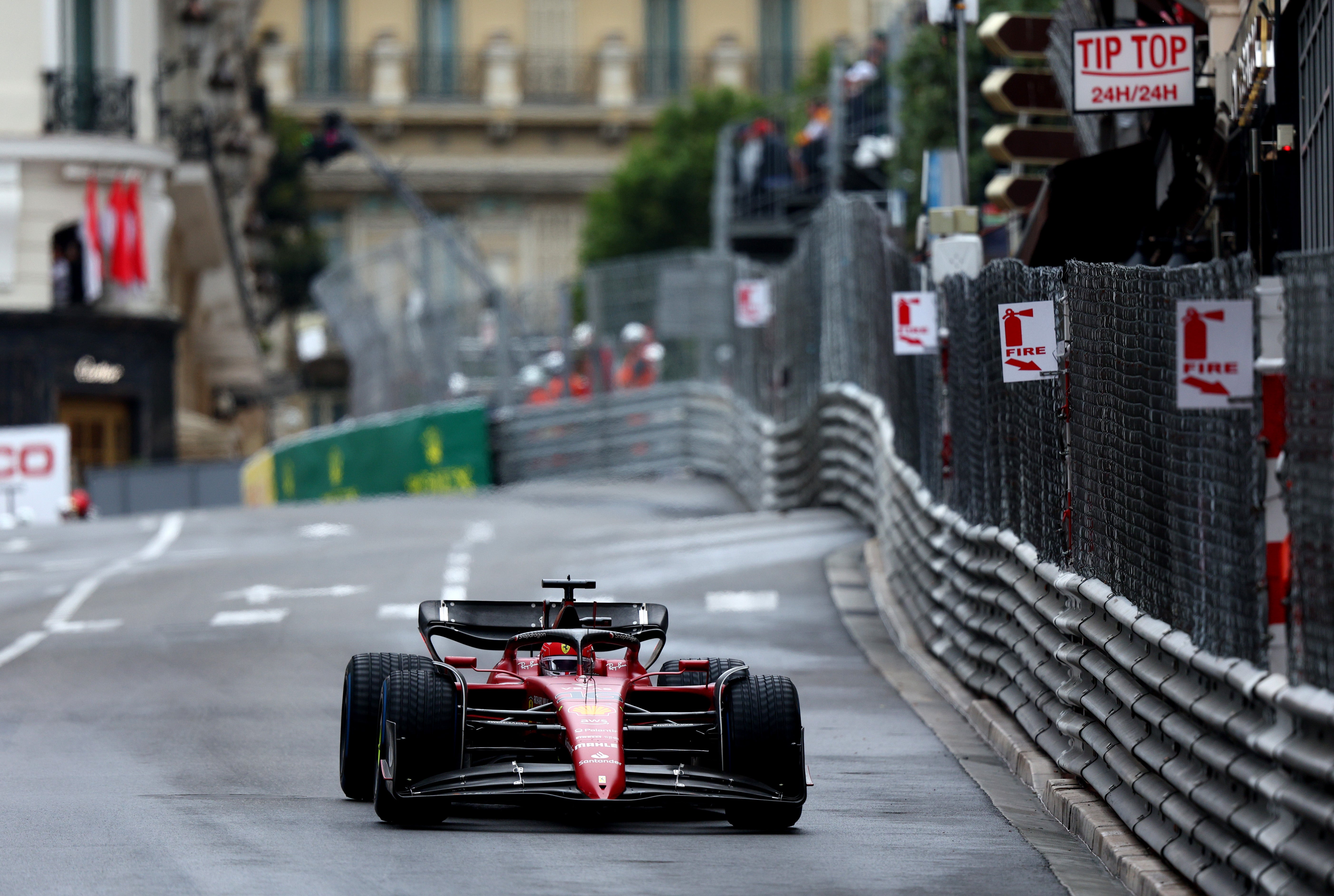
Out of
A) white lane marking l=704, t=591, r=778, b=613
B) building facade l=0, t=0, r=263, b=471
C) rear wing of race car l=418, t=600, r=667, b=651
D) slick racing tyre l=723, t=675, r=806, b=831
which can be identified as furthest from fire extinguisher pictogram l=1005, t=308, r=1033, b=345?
building facade l=0, t=0, r=263, b=471

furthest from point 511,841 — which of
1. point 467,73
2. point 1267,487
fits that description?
point 467,73

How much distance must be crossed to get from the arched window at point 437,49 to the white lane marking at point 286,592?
6663 centimetres

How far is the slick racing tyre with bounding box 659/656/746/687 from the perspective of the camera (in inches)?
407

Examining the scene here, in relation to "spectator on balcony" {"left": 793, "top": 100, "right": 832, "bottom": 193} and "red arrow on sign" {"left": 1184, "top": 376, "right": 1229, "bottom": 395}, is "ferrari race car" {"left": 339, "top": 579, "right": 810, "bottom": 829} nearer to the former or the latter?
"red arrow on sign" {"left": 1184, "top": 376, "right": 1229, "bottom": 395}

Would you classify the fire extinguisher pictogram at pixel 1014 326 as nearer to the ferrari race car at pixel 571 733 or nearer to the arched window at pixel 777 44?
the ferrari race car at pixel 571 733

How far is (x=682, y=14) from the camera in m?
87.2

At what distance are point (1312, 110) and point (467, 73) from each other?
74.1 metres

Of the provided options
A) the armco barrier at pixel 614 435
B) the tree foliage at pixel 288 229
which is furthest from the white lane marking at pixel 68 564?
the tree foliage at pixel 288 229

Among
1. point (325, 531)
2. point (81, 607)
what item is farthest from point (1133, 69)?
point (325, 531)

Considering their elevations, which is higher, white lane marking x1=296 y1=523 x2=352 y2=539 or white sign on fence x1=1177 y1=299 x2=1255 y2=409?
white sign on fence x1=1177 y1=299 x2=1255 y2=409

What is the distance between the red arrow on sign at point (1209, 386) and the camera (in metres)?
7.50

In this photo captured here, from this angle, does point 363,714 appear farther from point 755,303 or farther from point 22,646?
point 755,303

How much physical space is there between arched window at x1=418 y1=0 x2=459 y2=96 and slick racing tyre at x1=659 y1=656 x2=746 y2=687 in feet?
255

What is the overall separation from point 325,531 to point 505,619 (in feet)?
59.2
